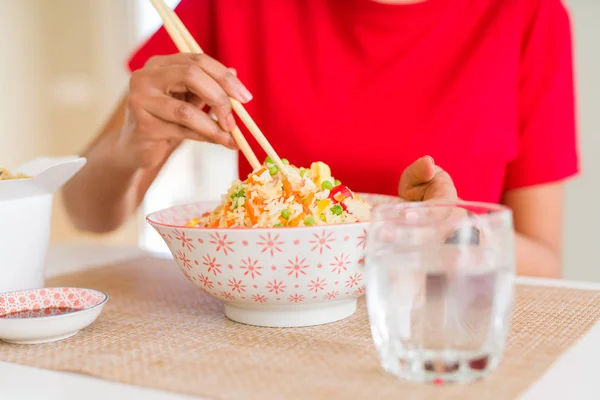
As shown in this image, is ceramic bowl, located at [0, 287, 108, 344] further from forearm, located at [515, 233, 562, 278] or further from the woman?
forearm, located at [515, 233, 562, 278]

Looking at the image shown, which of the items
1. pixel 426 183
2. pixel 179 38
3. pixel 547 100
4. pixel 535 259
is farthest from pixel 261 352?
pixel 547 100

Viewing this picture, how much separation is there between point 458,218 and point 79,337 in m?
0.45

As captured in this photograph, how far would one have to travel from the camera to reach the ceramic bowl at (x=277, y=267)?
2.48ft

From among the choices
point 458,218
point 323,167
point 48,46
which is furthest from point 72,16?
point 458,218

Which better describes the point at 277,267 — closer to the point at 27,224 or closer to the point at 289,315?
the point at 289,315

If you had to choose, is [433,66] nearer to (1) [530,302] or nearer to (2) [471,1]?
(2) [471,1]

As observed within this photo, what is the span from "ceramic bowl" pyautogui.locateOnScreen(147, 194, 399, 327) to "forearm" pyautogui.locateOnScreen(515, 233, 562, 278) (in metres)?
0.58

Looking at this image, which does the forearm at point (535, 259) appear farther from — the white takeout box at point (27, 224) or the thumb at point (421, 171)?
the white takeout box at point (27, 224)

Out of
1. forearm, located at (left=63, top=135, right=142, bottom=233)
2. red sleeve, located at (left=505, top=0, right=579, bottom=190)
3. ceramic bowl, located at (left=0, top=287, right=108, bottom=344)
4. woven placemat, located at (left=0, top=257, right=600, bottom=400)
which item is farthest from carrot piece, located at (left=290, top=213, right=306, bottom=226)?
red sleeve, located at (left=505, top=0, right=579, bottom=190)

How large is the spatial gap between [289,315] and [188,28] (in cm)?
91

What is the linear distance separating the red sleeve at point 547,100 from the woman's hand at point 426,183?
0.52 meters

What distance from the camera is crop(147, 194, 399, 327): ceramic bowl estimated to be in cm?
76

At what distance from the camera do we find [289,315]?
82 centimetres

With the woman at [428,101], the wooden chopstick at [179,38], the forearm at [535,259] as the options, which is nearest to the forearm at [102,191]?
the woman at [428,101]
